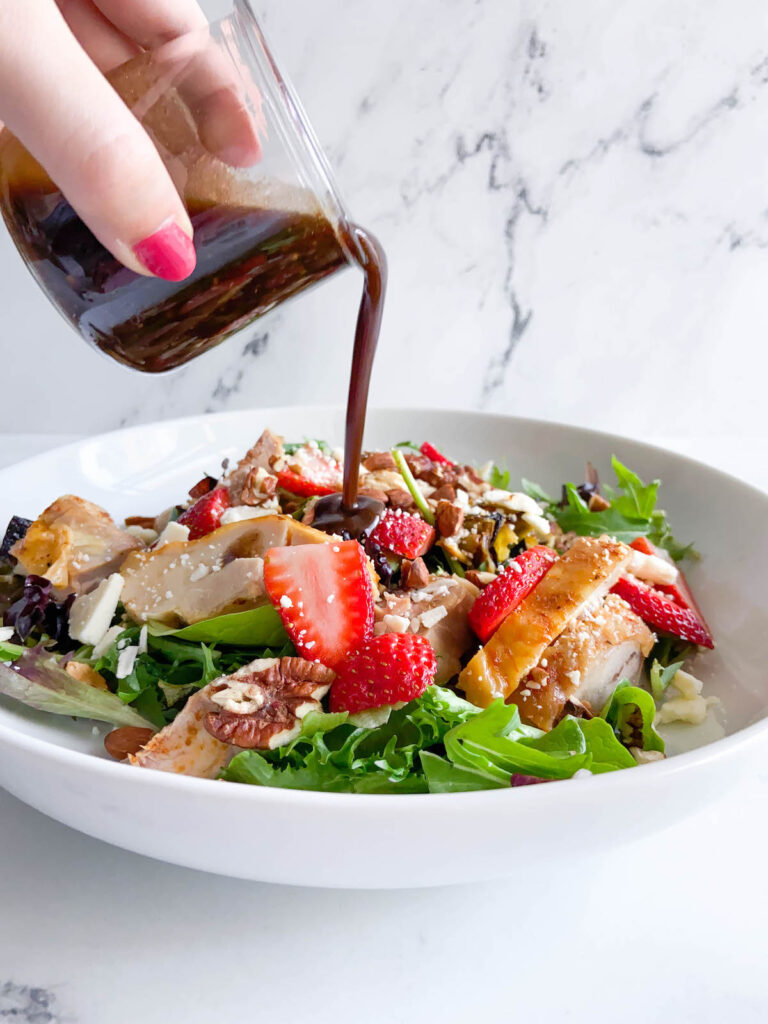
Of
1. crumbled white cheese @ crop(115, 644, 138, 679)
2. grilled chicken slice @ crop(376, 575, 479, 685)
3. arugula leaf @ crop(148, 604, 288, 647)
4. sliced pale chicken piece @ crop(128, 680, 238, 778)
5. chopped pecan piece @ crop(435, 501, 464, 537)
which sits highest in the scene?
chopped pecan piece @ crop(435, 501, 464, 537)

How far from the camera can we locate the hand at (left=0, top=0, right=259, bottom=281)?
108 centimetres

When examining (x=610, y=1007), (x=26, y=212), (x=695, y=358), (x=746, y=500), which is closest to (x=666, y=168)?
(x=695, y=358)

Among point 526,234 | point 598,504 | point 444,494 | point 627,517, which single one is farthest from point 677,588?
point 526,234

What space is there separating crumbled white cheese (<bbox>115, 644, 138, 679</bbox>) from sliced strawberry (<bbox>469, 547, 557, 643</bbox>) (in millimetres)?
A: 706

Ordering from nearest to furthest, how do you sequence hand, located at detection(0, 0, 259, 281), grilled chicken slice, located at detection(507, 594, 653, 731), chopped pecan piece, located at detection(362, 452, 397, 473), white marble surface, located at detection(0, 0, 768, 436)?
1. hand, located at detection(0, 0, 259, 281)
2. grilled chicken slice, located at detection(507, 594, 653, 731)
3. chopped pecan piece, located at detection(362, 452, 397, 473)
4. white marble surface, located at detection(0, 0, 768, 436)

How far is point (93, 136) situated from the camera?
1.12 meters

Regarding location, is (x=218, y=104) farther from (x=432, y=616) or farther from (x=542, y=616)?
(x=542, y=616)

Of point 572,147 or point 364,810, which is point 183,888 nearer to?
point 364,810

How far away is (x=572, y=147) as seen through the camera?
3.89 m

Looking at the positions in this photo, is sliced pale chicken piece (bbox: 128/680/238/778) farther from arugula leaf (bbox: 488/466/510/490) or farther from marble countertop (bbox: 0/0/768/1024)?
arugula leaf (bbox: 488/466/510/490)

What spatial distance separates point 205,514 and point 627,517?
1.15 m

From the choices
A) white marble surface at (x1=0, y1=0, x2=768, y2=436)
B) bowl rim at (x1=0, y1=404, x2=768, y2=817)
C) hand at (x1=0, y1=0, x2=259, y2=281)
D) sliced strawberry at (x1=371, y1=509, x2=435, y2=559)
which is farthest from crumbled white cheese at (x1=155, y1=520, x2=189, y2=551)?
white marble surface at (x1=0, y1=0, x2=768, y2=436)

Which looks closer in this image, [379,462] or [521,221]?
[379,462]

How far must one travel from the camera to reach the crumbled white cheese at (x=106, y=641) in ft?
6.53
